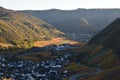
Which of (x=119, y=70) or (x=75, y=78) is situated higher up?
(x=119, y=70)

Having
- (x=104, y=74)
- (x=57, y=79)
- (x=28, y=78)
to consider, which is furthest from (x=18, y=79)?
(x=104, y=74)

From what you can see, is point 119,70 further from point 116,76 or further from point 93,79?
point 93,79

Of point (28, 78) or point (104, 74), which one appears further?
point (28, 78)

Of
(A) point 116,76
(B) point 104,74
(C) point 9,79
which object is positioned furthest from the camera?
(C) point 9,79

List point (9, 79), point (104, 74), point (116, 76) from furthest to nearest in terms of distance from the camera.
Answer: point (9, 79)
point (104, 74)
point (116, 76)

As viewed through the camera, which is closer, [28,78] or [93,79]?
[93,79]

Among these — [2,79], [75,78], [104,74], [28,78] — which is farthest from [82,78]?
[2,79]

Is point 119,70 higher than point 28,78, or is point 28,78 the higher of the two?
point 119,70

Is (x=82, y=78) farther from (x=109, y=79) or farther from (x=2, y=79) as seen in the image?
(x=2, y=79)
